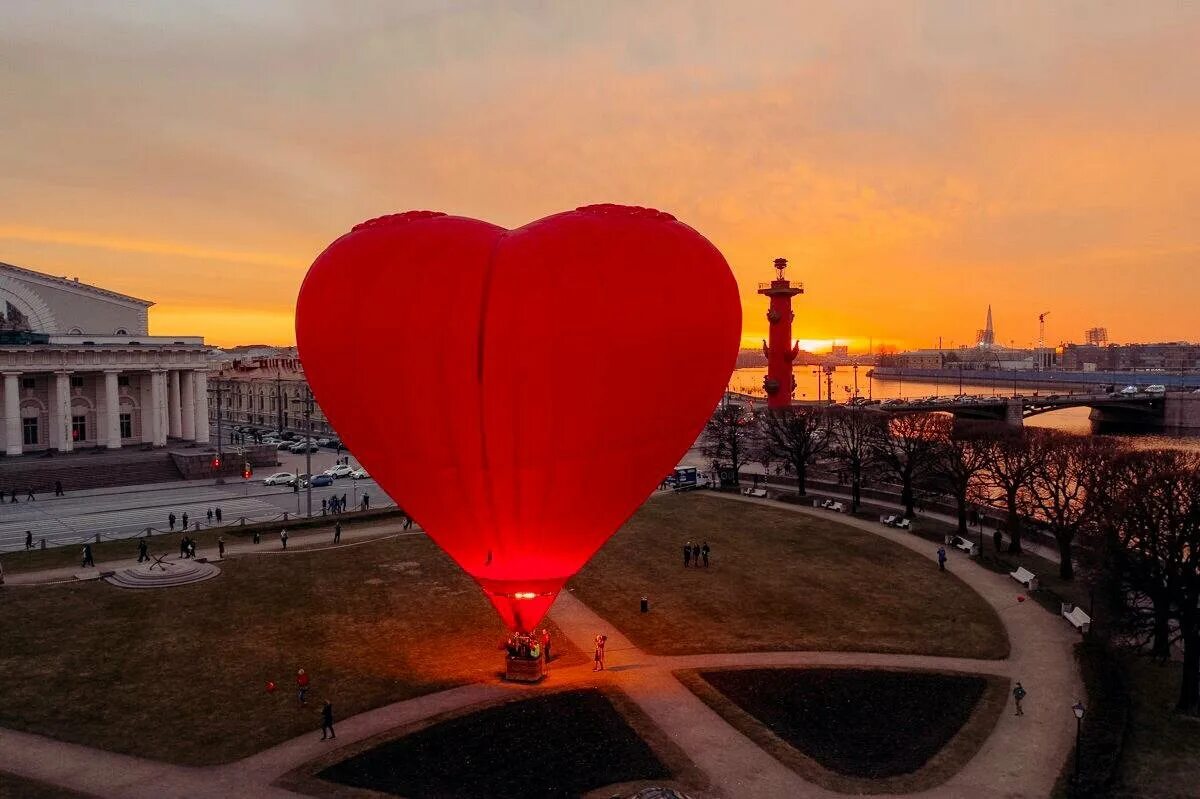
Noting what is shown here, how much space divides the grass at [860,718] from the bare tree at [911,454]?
22.1 m

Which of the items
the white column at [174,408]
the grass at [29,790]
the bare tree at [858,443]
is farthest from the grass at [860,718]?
the white column at [174,408]

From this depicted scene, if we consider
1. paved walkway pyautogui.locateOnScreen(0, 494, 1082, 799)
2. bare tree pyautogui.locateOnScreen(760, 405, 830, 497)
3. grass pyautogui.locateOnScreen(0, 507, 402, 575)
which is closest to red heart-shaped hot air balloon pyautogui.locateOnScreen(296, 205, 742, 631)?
paved walkway pyautogui.locateOnScreen(0, 494, 1082, 799)

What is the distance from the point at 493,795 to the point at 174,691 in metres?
9.92

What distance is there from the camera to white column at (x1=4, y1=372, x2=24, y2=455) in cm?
5797

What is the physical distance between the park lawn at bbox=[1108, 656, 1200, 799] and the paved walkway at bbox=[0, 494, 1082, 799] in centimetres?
125

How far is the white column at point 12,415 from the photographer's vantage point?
57969 millimetres

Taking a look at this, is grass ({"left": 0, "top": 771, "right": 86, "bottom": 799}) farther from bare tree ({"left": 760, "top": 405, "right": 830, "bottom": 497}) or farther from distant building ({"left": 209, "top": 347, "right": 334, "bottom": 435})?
distant building ({"left": 209, "top": 347, "right": 334, "bottom": 435})

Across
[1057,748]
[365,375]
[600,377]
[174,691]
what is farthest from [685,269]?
[174,691]

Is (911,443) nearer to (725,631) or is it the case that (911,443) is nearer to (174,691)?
(725,631)

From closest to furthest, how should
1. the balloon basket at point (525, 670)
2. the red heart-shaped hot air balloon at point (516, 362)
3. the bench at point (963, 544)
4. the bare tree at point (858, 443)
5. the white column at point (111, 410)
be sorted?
the red heart-shaped hot air balloon at point (516, 362) → the balloon basket at point (525, 670) → the bench at point (963, 544) → the bare tree at point (858, 443) → the white column at point (111, 410)

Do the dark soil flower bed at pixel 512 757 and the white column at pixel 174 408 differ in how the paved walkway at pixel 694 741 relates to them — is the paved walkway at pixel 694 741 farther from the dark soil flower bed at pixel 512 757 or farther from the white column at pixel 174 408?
the white column at pixel 174 408

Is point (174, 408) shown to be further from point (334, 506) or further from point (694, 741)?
A: point (694, 741)

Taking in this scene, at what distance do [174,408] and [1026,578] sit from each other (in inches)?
2585

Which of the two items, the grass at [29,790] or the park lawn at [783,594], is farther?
the park lawn at [783,594]
